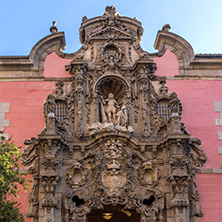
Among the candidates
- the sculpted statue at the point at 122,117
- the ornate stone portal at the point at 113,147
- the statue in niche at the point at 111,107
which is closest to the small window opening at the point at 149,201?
the ornate stone portal at the point at 113,147

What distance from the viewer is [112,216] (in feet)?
46.7

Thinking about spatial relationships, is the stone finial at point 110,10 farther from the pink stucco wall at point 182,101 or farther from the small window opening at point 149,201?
the small window opening at point 149,201

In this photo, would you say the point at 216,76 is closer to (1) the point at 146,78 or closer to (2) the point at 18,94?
(1) the point at 146,78

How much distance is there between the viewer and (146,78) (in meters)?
12.6

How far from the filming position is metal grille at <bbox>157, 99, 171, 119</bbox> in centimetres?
1255

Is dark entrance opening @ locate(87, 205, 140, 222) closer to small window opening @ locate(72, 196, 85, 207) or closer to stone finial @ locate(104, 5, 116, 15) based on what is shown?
small window opening @ locate(72, 196, 85, 207)

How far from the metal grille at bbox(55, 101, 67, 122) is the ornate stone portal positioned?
17 mm

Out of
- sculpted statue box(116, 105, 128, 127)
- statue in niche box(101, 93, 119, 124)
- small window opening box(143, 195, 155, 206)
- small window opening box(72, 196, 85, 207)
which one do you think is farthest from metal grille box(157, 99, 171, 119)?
small window opening box(72, 196, 85, 207)

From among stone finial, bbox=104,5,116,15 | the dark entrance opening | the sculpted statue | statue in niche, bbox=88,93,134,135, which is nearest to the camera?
statue in niche, bbox=88,93,134,135

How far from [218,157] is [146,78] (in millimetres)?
3034

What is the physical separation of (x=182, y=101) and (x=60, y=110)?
360cm

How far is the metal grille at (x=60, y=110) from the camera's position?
12484 millimetres

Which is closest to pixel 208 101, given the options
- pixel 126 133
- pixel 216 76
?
pixel 216 76

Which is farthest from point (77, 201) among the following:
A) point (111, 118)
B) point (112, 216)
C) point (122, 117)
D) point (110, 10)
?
point (110, 10)
